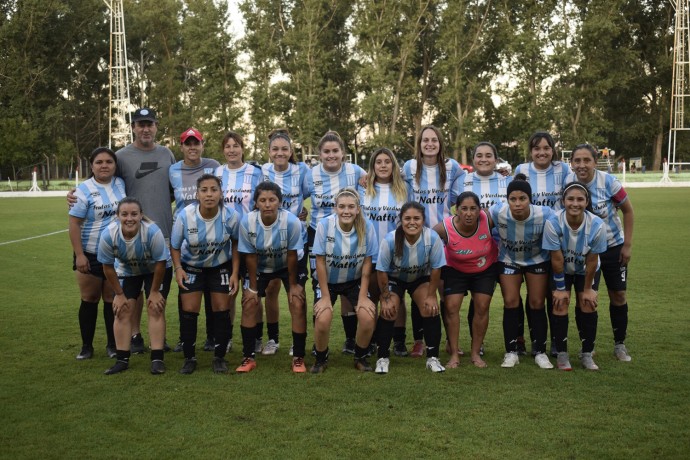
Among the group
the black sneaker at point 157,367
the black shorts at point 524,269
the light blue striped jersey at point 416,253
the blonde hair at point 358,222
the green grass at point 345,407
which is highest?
the blonde hair at point 358,222

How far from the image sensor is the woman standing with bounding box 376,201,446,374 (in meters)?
5.62

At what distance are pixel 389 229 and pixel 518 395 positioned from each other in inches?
72.0

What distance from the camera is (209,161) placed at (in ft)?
21.6

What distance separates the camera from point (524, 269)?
5.85m

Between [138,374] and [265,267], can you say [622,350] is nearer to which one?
[265,267]

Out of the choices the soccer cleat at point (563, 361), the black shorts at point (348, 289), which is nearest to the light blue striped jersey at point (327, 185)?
the black shorts at point (348, 289)

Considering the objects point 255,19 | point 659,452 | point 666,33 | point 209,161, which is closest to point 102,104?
point 255,19

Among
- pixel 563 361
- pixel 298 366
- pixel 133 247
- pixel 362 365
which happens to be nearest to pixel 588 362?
pixel 563 361

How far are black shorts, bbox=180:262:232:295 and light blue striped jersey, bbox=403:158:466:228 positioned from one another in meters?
1.81

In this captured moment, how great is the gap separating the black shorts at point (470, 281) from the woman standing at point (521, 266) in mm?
74

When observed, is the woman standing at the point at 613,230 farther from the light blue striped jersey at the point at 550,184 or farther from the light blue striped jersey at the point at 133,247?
the light blue striped jersey at the point at 133,247

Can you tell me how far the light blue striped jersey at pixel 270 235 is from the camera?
18.7 ft

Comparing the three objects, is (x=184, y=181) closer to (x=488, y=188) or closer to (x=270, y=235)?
(x=270, y=235)

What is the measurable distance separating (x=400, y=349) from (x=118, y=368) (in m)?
2.40
